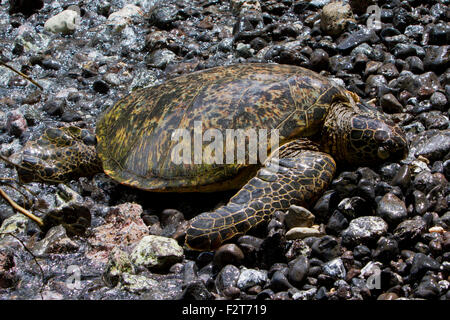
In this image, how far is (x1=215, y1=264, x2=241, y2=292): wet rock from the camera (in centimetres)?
427

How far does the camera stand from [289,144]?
541cm

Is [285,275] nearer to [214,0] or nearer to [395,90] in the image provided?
[395,90]

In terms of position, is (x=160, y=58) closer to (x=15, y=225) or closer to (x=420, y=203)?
(x=15, y=225)

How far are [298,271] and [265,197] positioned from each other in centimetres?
101

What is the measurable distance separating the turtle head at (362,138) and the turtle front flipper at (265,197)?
0.26 m

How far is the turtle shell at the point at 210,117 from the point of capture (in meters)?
5.38

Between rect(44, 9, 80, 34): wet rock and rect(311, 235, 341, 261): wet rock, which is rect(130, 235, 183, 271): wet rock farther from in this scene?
rect(44, 9, 80, 34): wet rock

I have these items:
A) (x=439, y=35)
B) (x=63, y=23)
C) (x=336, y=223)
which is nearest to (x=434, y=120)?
(x=439, y=35)

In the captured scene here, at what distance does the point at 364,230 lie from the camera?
4418 millimetres

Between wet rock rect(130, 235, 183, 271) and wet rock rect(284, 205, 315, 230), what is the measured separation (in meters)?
1.10

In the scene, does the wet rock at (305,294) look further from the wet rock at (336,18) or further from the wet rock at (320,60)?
the wet rock at (336,18)

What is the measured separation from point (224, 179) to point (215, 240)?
0.84 metres

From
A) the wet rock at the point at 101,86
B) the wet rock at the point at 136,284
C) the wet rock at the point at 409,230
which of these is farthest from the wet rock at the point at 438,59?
the wet rock at the point at 101,86

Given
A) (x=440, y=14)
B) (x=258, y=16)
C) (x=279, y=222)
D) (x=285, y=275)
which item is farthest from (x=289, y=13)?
(x=285, y=275)
